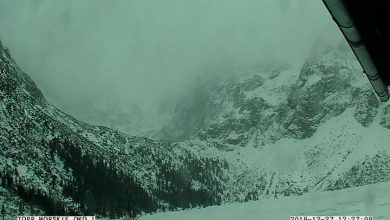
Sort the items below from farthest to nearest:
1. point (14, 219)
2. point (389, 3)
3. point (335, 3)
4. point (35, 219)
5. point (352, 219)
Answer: point (14, 219) < point (35, 219) < point (352, 219) < point (389, 3) < point (335, 3)

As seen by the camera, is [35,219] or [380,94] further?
[35,219]

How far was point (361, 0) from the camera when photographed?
10.2 metres

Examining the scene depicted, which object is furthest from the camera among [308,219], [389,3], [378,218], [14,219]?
[14,219]

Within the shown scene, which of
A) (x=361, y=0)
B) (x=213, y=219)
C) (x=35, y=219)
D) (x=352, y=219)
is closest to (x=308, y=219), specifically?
(x=352, y=219)

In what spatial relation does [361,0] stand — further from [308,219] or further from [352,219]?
[308,219]

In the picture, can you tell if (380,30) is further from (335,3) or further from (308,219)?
(308,219)

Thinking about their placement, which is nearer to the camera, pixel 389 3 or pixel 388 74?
pixel 389 3

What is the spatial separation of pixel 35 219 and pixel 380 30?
187m

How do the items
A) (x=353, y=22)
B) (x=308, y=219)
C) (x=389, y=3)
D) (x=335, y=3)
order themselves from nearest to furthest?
1. (x=335, y=3)
2. (x=353, y=22)
3. (x=389, y=3)
4. (x=308, y=219)

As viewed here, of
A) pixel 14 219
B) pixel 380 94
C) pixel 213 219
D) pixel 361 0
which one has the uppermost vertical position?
pixel 14 219

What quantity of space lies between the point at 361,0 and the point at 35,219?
617 ft

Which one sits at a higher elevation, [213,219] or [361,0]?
[213,219]

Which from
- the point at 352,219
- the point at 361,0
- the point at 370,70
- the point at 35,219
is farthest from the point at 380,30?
the point at 35,219

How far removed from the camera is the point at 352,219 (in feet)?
335
